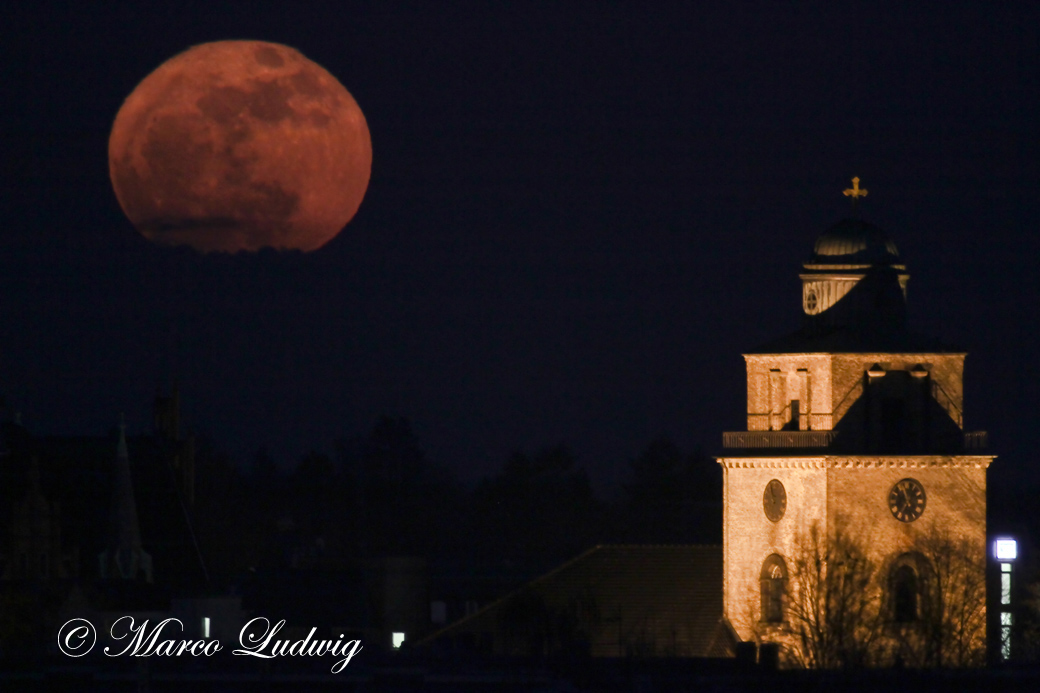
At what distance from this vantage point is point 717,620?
10062 centimetres

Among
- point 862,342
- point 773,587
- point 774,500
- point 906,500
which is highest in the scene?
point 862,342

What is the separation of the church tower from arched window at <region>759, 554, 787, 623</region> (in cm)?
5

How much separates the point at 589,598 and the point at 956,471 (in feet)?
55.4

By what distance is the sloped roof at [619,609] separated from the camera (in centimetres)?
10038

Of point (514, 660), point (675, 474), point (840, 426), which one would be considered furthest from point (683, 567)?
point (675, 474)

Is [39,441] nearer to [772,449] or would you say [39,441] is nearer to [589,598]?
[589,598]

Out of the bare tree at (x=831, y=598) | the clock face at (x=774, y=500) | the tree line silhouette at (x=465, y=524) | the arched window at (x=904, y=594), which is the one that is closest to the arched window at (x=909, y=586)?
the arched window at (x=904, y=594)

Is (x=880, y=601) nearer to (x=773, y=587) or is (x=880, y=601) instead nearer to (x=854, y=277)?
(x=773, y=587)

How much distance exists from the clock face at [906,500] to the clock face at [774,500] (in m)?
4.10

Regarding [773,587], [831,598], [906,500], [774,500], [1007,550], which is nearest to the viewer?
[831,598]

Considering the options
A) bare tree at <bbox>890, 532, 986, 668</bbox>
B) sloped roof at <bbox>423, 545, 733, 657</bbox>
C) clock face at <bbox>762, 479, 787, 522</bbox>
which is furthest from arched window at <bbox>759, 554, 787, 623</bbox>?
bare tree at <bbox>890, 532, 986, 668</bbox>

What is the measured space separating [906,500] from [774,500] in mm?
5054

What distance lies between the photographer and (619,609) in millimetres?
Answer: 104188

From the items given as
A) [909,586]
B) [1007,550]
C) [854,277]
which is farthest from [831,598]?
[1007,550]
